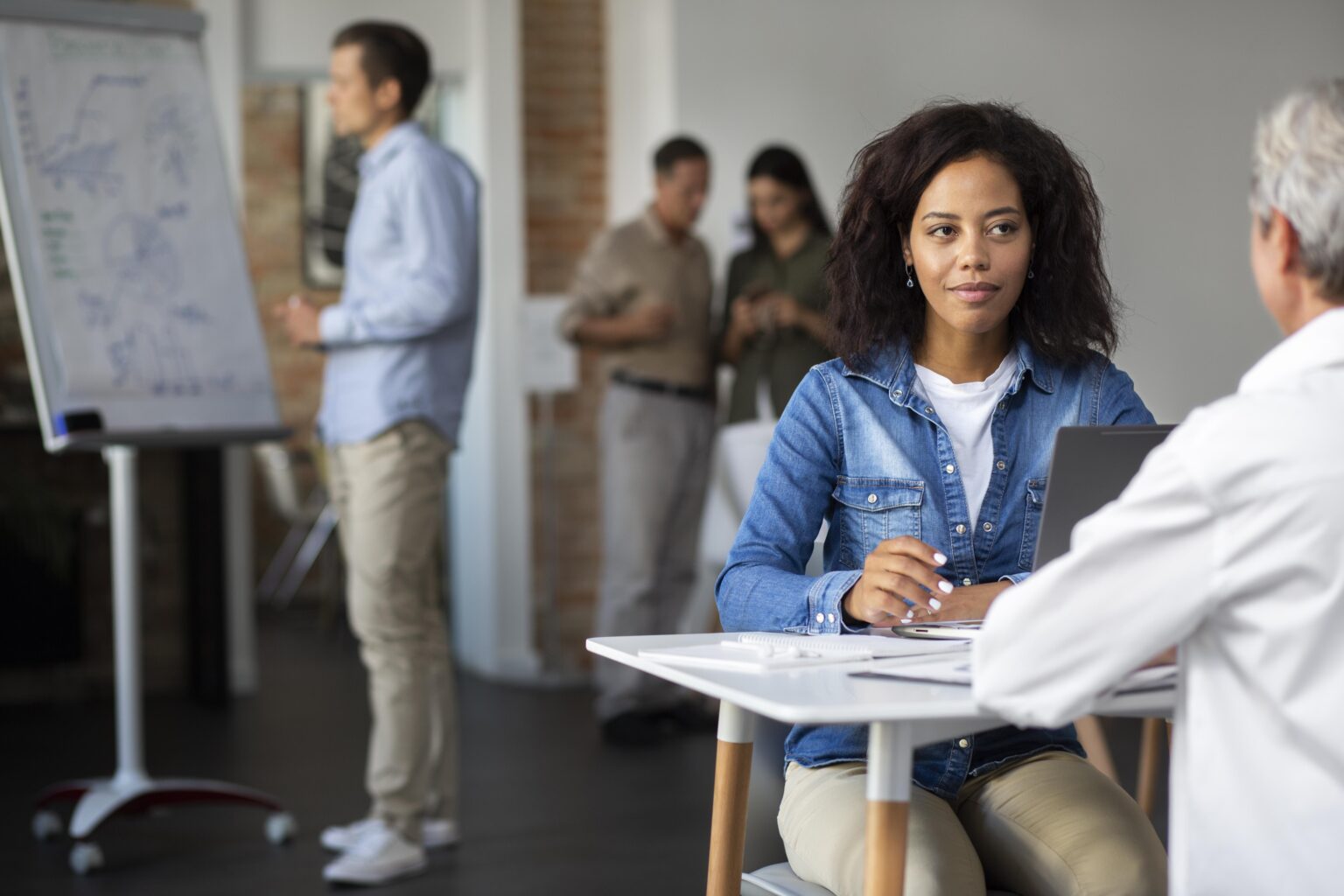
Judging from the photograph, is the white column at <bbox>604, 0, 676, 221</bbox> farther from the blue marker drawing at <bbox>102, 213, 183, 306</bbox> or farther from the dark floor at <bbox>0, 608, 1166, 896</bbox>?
the blue marker drawing at <bbox>102, 213, 183, 306</bbox>

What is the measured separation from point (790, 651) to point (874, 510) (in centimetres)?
36

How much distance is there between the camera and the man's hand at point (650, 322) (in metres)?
4.51

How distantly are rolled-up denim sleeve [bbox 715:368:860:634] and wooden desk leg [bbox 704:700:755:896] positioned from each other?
0.38 ft

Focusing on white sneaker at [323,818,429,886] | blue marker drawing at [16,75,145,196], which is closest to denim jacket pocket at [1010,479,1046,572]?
white sneaker at [323,818,429,886]

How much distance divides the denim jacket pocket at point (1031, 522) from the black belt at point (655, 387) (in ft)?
9.45

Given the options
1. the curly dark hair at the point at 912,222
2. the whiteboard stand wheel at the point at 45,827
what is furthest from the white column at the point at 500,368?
the curly dark hair at the point at 912,222

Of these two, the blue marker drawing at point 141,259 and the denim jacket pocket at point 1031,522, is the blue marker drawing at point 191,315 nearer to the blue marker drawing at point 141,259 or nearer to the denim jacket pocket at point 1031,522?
the blue marker drawing at point 141,259

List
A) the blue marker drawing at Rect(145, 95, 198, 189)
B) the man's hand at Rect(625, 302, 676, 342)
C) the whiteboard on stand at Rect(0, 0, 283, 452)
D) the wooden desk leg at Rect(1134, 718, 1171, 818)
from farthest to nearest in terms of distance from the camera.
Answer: the man's hand at Rect(625, 302, 676, 342)
the blue marker drawing at Rect(145, 95, 198, 189)
the whiteboard on stand at Rect(0, 0, 283, 452)
the wooden desk leg at Rect(1134, 718, 1171, 818)

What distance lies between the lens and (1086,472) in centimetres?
139

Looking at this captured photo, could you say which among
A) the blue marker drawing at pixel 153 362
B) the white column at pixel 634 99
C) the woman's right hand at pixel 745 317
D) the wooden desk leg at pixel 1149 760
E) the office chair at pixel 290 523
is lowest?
the office chair at pixel 290 523

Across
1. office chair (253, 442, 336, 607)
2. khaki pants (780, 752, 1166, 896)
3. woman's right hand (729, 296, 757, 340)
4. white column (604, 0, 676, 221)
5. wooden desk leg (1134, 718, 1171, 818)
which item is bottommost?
office chair (253, 442, 336, 607)

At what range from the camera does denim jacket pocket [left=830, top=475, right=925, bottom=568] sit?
5.63ft

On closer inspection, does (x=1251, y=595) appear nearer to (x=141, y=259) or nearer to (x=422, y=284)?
(x=422, y=284)

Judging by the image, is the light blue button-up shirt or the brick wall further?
the brick wall
